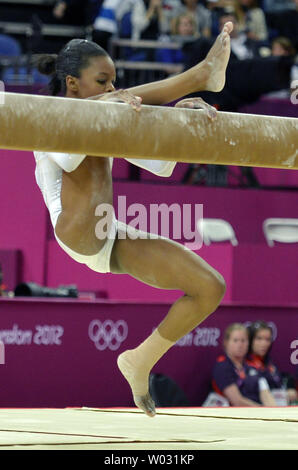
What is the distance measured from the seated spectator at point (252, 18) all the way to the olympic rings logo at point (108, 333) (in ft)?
14.9

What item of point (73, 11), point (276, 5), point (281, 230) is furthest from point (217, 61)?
point (276, 5)

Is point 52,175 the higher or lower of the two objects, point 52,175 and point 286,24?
the lower

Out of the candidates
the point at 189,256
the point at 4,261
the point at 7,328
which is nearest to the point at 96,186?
the point at 189,256

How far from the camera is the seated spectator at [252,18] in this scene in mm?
9648

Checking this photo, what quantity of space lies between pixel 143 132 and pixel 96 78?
470mm

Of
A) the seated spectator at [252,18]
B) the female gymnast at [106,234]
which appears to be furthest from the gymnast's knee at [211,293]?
the seated spectator at [252,18]

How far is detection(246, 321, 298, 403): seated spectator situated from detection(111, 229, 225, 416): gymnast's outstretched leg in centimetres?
259

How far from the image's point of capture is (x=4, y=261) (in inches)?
300

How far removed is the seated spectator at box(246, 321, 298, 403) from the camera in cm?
616

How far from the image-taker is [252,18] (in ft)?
32.0

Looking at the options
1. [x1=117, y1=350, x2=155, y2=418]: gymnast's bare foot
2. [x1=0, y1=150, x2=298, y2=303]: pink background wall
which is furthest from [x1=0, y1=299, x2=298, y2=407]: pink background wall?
[x1=117, y1=350, x2=155, y2=418]: gymnast's bare foot

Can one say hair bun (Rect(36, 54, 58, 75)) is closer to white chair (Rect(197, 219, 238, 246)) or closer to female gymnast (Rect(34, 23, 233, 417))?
female gymnast (Rect(34, 23, 233, 417))

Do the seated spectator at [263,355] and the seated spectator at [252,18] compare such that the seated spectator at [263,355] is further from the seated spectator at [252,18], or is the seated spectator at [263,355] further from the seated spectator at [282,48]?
the seated spectator at [252,18]

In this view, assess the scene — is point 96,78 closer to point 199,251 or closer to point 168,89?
point 168,89
